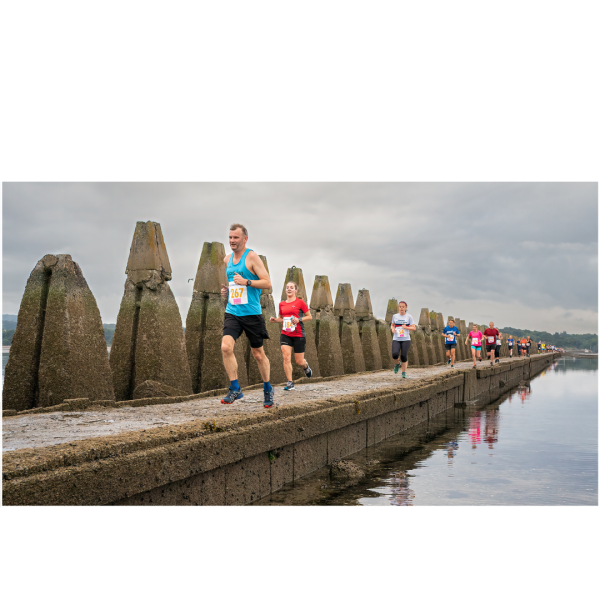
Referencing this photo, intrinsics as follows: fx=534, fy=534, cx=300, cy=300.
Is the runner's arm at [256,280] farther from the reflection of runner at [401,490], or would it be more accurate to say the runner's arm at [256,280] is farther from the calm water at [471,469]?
the reflection of runner at [401,490]

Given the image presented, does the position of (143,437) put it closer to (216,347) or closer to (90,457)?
(90,457)

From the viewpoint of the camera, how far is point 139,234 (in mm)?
10602

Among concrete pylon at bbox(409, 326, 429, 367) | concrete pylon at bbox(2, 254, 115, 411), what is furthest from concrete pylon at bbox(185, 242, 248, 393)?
concrete pylon at bbox(409, 326, 429, 367)

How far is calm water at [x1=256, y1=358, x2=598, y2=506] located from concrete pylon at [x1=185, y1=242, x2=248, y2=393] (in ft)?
13.0

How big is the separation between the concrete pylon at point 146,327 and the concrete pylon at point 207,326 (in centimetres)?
133

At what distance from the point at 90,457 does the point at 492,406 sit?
59.2 feet

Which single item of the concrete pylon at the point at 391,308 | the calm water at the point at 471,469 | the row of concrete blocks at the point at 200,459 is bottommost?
the calm water at the point at 471,469

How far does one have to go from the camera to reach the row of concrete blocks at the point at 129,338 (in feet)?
27.2

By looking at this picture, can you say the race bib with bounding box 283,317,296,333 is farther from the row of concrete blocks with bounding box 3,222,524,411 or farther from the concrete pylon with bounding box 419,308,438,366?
the concrete pylon with bounding box 419,308,438,366

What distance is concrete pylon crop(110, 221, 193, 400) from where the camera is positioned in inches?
404

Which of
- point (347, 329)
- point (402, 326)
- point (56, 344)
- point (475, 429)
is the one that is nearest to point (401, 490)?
point (56, 344)

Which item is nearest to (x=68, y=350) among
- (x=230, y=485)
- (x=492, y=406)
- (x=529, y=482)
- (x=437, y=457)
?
(x=230, y=485)

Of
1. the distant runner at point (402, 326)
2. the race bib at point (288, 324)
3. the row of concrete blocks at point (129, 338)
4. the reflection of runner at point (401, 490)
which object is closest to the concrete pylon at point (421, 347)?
the distant runner at point (402, 326)

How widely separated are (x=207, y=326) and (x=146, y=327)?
215 cm
